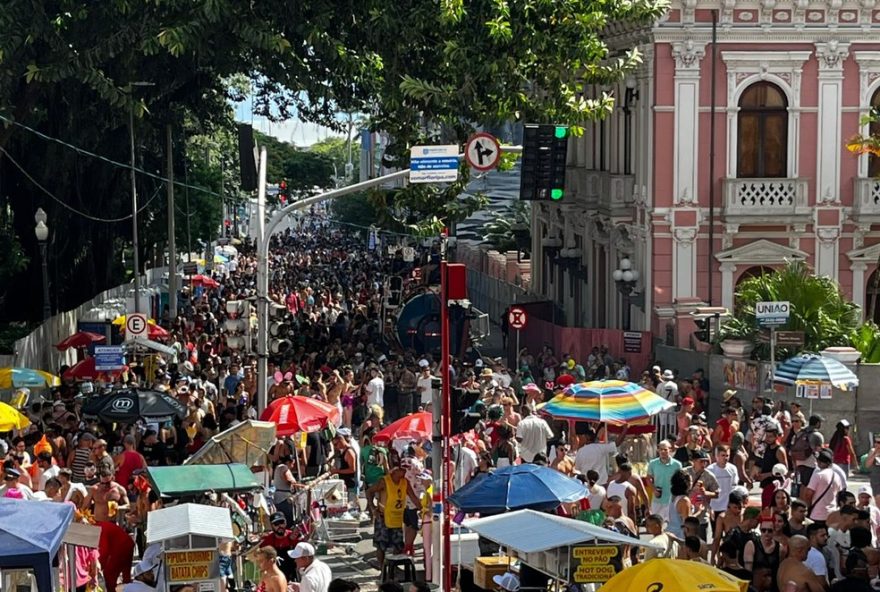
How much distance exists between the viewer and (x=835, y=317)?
32312 mm

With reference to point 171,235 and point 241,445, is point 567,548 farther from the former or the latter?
point 171,235

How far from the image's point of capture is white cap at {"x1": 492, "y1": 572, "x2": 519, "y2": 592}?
51.8 feet

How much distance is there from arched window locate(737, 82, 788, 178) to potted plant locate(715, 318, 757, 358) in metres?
6.89

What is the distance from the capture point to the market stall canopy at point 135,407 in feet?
80.8

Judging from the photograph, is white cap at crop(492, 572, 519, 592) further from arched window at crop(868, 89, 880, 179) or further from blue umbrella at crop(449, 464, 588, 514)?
arched window at crop(868, 89, 880, 179)

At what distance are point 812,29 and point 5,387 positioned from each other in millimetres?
19380

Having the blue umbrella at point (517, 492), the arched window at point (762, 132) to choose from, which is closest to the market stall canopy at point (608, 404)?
the blue umbrella at point (517, 492)

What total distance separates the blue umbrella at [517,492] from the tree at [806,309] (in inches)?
582

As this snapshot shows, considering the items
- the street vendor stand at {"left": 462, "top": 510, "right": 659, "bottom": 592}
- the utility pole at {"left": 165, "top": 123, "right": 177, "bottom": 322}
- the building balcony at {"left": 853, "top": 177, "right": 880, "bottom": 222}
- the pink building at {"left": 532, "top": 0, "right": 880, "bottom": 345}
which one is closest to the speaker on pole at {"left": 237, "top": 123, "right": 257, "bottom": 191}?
the street vendor stand at {"left": 462, "top": 510, "right": 659, "bottom": 592}

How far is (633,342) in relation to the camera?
37344 millimetres

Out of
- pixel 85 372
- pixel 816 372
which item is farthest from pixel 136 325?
pixel 816 372

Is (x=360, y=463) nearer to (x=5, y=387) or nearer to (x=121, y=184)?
(x=5, y=387)

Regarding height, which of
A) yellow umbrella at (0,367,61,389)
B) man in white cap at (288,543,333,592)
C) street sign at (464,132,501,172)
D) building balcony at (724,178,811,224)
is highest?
street sign at (464,132,501,172)

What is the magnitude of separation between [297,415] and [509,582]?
7.80 metres
